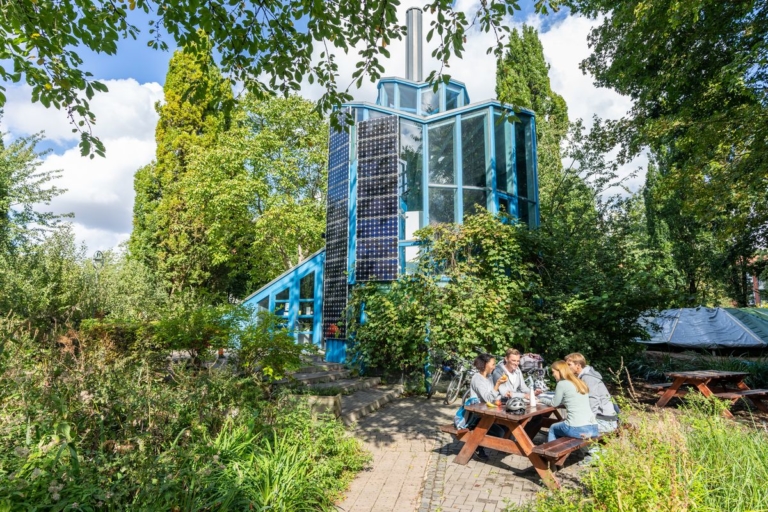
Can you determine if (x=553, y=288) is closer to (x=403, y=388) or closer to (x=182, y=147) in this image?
(x=403, y=388)

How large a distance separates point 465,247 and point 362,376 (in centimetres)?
393

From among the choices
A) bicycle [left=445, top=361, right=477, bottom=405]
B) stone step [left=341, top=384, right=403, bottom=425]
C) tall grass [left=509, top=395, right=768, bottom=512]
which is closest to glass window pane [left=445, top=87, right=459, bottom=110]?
bicycle [left=445, top=361, right=477, bottom=405]

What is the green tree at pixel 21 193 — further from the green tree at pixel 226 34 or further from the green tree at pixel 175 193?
the green tree at pixel 226 34

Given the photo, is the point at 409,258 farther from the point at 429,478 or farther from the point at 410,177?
the point at 429,478

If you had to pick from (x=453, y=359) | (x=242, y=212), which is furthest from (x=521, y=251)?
(x=242, y=212)

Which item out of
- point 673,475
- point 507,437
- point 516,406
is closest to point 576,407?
point 516,406

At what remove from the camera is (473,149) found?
37.1 feet

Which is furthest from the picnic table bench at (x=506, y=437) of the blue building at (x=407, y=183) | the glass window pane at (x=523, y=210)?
the glass window pane at (x=523, y=210)

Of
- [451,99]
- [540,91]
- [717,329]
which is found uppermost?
[540,91]

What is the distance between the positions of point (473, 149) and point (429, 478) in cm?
848

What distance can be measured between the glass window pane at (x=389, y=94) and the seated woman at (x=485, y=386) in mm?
9480

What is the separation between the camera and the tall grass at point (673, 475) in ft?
9.48

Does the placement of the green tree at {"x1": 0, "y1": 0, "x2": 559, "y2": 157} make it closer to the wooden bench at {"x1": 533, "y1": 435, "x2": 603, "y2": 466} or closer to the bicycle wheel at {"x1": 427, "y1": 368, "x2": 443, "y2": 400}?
the wooden bench at {"x1": 533, "y1": 435, "x2": 603, "y2": 466}

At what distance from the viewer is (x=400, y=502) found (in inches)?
167
